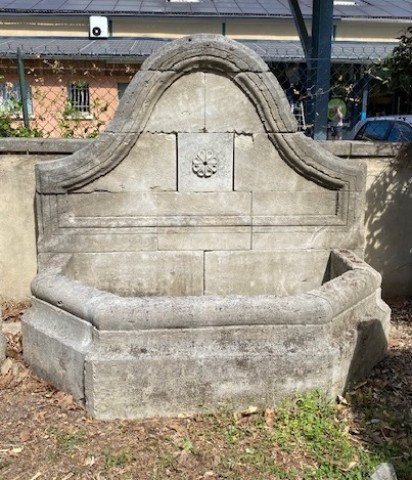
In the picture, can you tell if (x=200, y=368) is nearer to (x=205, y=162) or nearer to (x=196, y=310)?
(x=196, y=310)

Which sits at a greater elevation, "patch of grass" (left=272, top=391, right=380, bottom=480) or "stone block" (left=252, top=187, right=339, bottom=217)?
"stone block" (left=252, top=187, right=339, bottom=217)

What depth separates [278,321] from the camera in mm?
3197

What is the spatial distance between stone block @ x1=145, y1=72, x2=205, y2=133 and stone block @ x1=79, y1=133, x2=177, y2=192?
9 cm

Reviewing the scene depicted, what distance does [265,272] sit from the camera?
451cm

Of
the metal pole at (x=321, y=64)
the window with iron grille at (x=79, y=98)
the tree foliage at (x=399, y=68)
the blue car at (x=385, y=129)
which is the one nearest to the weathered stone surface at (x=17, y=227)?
the window with iron grille at (x=79, y=98)

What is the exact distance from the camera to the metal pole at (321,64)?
18.5 feet

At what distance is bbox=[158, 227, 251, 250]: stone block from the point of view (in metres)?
4.39

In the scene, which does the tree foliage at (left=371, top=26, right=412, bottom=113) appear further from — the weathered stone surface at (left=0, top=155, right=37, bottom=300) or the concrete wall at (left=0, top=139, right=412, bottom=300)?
the weathered stone surface at (left=0, top=155, right=37, bottom=300)

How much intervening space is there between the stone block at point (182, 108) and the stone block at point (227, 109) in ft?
0.18

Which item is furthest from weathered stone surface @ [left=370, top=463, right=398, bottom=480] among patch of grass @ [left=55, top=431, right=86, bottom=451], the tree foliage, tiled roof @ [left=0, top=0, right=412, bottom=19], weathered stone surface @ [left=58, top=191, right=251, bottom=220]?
tiled roof @ [left=0, top=0, right=412, bottom=19]

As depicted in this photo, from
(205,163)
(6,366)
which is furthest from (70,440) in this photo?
(205,163)

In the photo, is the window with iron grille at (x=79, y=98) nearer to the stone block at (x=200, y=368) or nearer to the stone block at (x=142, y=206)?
the stone block at (x=142, y=206)

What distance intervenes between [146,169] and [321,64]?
2765 millimetres

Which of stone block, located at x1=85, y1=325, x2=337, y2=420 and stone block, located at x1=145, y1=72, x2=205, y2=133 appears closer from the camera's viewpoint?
stone block, located at x1=85, y1=325, x2=337, y2=420
